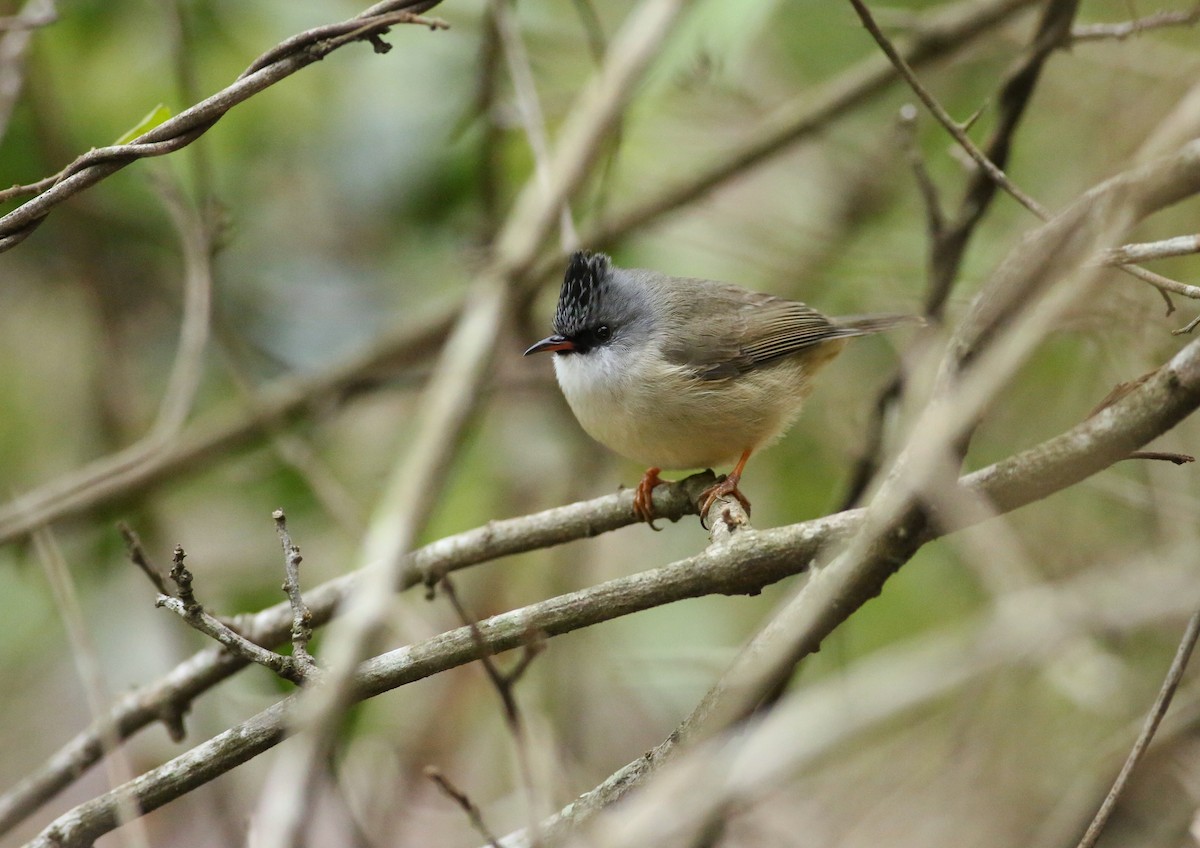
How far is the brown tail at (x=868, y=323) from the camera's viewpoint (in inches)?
186

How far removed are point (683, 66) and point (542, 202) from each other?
61.3 inches

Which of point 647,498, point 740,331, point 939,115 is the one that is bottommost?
point 647,498

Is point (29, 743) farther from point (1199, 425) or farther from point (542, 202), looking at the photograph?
point (1199, 425)

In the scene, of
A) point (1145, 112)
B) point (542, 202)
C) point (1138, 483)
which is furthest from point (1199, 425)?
point (542, 202)

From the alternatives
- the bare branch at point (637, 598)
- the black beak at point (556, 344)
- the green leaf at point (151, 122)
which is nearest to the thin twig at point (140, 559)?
the bare branch at point (637, 598)

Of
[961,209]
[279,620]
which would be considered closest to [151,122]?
[279,620]

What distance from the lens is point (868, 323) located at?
4.84 meters

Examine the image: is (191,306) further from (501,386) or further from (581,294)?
(501,386)

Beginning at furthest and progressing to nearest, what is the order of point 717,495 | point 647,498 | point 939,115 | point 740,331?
point 740,331 < point 647,498 < point 717,495 < point 939,115

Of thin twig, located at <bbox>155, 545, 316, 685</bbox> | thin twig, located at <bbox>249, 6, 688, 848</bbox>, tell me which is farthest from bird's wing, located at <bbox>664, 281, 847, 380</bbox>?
thin twig, located at <bbox>155, 545, 316, 685</bbox>

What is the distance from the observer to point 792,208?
7285 mm

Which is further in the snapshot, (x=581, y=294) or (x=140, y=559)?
(x=581, y=294)

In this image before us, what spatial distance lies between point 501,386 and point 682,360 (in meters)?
1.53

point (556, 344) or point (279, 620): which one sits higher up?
point (556, 344)
